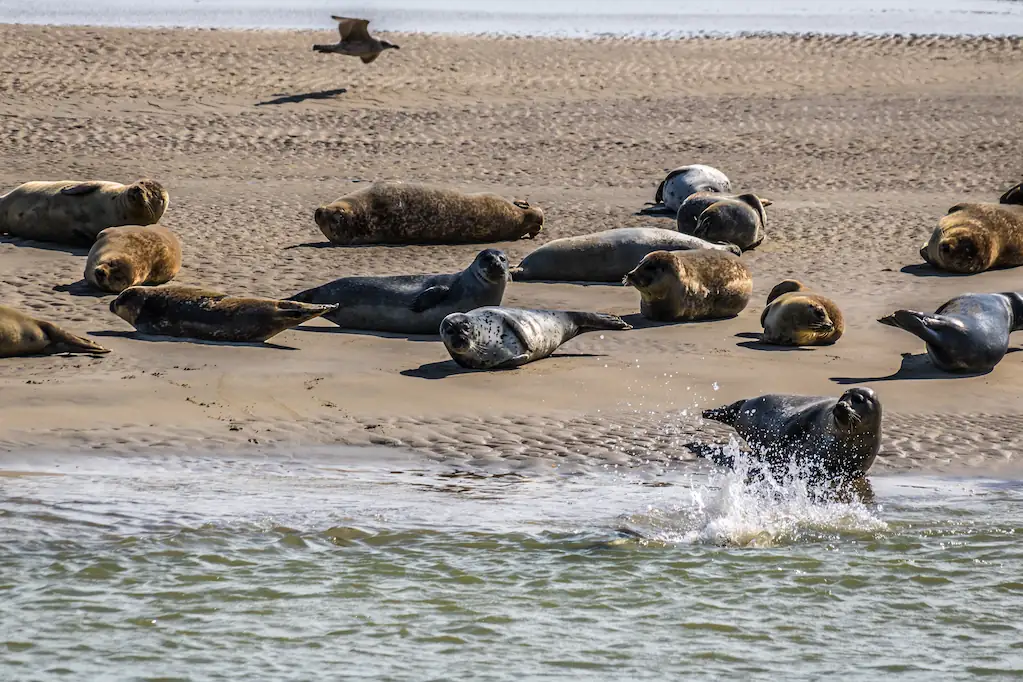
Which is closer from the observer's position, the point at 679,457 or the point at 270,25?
the point at 679,457

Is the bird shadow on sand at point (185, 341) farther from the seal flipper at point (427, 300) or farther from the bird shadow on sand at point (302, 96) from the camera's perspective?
the bird shadow on sand at point (302, 96)

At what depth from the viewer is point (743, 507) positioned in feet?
17.2

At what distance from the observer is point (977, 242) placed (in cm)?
973

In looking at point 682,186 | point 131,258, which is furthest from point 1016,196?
point 131,258

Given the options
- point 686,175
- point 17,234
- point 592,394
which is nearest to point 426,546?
point 592,394

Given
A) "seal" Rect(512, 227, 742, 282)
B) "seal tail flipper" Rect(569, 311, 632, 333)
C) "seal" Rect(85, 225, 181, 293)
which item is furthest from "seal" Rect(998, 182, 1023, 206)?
"seal" Rect(85, 225, 181, 293)

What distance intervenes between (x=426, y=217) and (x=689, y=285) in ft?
9.68

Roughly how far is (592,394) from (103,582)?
2764mm

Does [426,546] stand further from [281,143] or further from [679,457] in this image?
[281,143]

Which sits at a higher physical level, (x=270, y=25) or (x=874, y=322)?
(x=270, y=25)

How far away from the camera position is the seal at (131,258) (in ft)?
28.0

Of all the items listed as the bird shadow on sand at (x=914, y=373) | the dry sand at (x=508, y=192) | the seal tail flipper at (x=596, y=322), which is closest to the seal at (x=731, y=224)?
the dry sand at (x=508, y=192)

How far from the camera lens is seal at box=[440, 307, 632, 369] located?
7027 millimetres

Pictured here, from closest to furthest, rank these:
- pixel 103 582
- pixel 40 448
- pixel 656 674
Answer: pixel 656 674
pixel 103 582
pixel 40 448
